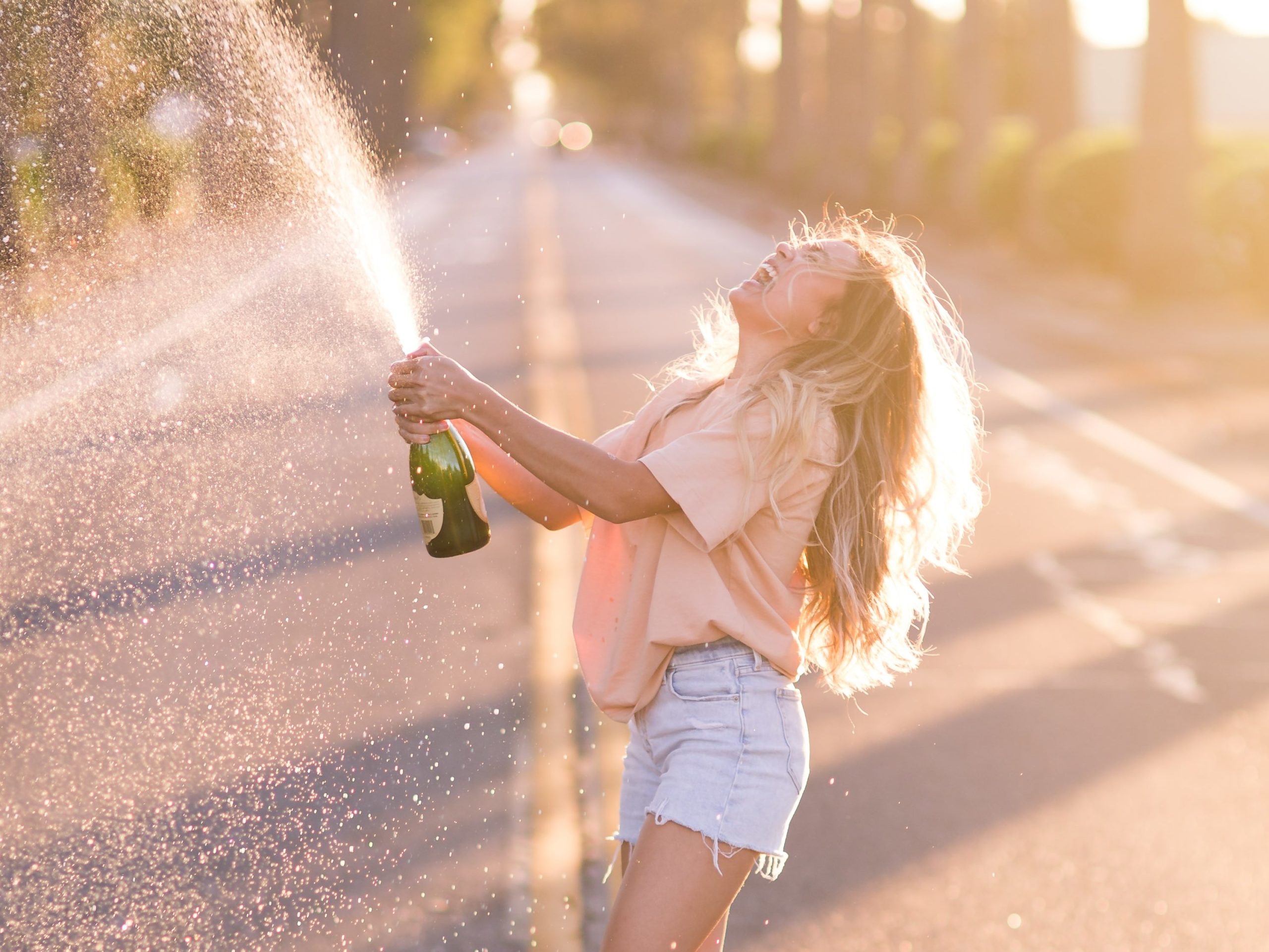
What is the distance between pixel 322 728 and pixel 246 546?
3186 mm

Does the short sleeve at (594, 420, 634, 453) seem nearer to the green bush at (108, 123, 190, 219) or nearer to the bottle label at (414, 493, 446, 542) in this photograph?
the bottle label at (414, 493, 446, 542)

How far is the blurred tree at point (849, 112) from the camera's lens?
3888 centimetres

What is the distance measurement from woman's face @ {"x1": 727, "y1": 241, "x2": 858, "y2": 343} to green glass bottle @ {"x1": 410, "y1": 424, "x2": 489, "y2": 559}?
0.67 meters

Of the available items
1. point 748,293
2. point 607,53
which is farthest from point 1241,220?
point 607,53

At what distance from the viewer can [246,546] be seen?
849 cm

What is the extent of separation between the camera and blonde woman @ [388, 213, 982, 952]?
2.79 meters

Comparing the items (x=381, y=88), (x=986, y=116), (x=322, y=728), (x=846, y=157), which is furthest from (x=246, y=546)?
(x=381, y=88)

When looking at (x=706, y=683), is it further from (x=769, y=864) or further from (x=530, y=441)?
(x=530, y=441)

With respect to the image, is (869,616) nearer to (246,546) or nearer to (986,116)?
(246,546)

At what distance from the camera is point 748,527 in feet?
9.79

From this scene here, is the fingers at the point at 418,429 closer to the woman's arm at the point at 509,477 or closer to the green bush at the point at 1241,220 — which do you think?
the woman's arm at the point at 509,477

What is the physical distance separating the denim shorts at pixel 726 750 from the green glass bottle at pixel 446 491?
57 cm

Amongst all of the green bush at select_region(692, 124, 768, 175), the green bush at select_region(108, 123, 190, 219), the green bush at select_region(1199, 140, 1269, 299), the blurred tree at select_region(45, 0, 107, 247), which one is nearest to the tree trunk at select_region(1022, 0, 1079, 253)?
the green bush at select_region(1199, 140, 1269, 299)

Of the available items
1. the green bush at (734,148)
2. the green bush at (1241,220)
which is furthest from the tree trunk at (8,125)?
the green bush at (734,148)
